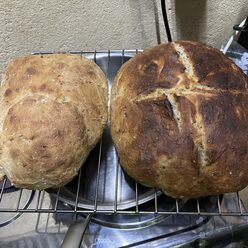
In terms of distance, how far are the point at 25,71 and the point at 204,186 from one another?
41 cm

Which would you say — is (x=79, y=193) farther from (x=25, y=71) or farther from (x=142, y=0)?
(x=142, y=0)

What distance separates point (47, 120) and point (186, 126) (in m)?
0.25

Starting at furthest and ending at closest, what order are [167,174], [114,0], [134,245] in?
[114,0] < [134,245] < [167,174]

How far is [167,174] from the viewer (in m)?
0.64

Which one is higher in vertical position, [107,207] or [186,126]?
[186,126]

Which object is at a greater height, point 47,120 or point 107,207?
point 47,120

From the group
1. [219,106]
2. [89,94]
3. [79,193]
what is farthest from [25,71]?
[219,106]

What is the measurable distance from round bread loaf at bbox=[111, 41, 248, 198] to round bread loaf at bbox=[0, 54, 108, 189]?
7 centimetres

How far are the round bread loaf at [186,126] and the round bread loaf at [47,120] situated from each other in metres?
0.07

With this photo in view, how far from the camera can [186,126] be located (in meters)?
0.63

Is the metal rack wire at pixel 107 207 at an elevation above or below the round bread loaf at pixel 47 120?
below

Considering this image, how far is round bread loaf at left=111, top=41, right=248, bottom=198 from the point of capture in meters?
0.63

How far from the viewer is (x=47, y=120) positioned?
25.3 inches

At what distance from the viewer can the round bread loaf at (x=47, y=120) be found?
632mm
